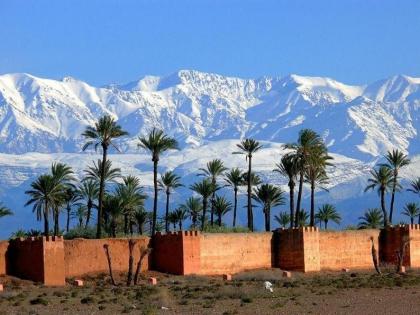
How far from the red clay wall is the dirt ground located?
2.07 feet

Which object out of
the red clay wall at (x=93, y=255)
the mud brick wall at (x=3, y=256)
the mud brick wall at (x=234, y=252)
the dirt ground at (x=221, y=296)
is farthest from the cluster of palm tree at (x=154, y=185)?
the dirt ground at (x=221, y=296)

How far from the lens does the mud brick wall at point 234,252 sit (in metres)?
62.7

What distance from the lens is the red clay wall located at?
57.8 metres

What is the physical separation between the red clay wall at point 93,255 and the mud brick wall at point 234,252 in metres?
3.34

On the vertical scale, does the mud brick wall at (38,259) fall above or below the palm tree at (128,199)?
below

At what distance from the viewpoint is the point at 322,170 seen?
3319 inches

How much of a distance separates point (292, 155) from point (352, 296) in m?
33.6

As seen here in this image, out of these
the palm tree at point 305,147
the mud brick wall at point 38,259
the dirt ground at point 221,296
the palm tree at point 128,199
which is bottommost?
the dirt ground at point 221,296

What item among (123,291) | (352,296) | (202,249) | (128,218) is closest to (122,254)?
(202,249)

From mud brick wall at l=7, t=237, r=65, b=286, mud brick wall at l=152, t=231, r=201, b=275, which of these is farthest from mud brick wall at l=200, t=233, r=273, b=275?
mud brick wall at l=7, t=237, r=65, b=286

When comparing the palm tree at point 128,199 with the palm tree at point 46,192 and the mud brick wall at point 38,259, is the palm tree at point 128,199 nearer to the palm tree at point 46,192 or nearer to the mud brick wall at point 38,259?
the palm tree at point 46,192

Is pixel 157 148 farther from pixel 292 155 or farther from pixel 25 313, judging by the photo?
pixel 25 313

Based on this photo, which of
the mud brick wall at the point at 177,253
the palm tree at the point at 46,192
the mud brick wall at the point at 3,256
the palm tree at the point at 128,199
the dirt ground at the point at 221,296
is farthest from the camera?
the palm tree at the point at 128,199

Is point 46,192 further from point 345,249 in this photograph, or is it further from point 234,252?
point 345,249
